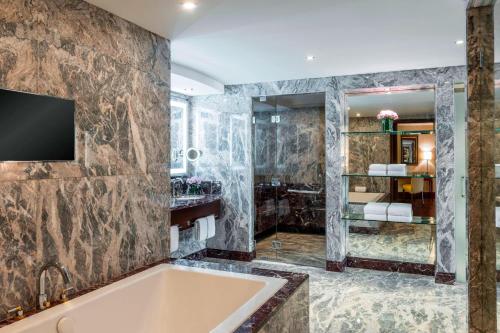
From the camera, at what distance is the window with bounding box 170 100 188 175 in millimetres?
5160

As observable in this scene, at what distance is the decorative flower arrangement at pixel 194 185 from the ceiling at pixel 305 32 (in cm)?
151

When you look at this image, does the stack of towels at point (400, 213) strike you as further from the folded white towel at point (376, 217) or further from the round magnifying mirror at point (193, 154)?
the round magnifying mirror at point (193, 154)

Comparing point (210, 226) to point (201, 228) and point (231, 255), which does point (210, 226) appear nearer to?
point (201, 228)

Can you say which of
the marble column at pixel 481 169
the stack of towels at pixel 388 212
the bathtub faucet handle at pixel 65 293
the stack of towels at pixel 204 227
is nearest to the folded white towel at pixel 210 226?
the stack of towels at pixel 204 227

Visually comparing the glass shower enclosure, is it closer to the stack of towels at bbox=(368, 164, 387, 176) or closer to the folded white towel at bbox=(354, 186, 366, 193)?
the folded white towel at bbox=(354, 186, 366, 193)

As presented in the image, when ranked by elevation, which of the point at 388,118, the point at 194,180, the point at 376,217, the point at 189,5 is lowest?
the point at 376,217

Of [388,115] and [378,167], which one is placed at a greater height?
[388,115]

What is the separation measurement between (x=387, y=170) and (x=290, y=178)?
1.23m

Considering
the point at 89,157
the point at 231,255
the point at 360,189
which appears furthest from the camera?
the point at 231,255

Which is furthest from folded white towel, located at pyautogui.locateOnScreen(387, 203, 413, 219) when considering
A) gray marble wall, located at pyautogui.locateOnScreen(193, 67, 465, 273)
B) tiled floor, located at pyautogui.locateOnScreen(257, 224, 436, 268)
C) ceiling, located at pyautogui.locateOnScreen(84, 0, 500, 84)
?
ceiling, located at pyautogui.locateOnScreen(84, 0, 500, 84)

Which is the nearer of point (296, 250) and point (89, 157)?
point (89, 157)

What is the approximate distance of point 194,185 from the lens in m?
5.18

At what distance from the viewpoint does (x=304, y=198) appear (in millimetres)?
5062

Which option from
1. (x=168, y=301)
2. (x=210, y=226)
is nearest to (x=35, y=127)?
(x=168, y=301)
